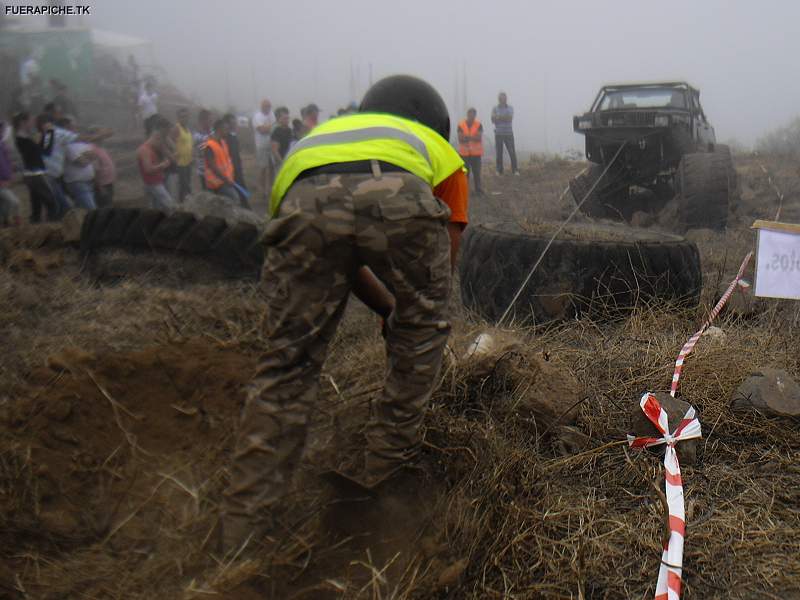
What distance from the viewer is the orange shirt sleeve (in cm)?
235

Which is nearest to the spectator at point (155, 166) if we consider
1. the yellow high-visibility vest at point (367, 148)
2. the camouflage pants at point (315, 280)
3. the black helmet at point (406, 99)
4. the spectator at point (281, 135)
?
the spectator at point (281, 135)

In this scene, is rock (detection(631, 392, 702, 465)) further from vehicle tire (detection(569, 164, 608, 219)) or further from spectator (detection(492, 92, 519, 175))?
spectator (detection(492, 92, 519, 175))

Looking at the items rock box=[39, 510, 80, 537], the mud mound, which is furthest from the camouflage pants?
rock box=[39, 510, 80, 537]

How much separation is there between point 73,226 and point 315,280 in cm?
482

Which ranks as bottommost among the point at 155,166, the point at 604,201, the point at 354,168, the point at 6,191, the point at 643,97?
the point at 604,201

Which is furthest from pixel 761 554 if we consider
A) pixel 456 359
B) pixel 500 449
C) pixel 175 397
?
pixel 175 397

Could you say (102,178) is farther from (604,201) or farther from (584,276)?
(604,201)

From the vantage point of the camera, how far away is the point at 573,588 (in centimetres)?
197

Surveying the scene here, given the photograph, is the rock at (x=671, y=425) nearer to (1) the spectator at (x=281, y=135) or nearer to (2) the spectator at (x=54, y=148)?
(2) the spectator at (x=54, y=148)

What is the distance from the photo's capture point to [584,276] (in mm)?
3930

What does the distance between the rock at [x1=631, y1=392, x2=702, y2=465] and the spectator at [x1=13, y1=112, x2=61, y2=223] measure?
22.8 ft

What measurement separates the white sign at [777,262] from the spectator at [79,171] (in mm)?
6530

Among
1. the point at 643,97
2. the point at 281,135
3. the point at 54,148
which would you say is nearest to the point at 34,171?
the point at 54,148

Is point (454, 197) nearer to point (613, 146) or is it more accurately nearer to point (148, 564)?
point (148, 564)
